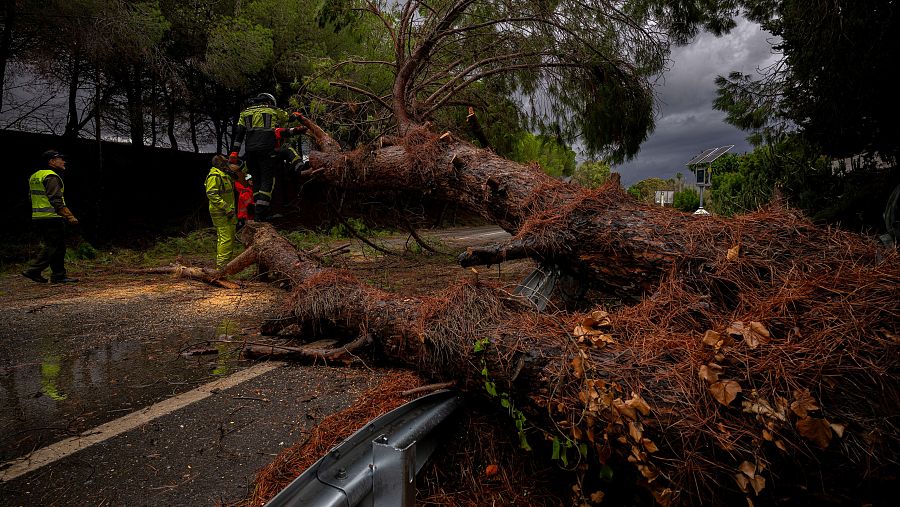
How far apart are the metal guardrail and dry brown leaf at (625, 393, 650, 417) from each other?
83 centimetres

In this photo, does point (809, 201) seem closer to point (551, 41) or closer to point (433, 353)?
point (551, 41)

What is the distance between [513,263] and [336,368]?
548 cm

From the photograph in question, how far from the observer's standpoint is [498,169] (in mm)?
4531

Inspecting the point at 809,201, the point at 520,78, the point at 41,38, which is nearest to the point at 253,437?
the point at 520,78

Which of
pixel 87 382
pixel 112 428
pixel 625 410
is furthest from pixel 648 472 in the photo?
pixel 87 382

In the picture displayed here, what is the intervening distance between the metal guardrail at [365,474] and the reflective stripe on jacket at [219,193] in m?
6.92

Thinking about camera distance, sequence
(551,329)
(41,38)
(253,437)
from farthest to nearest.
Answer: (41,38), (253,437), (551,329)

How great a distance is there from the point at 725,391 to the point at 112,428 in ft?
9.99

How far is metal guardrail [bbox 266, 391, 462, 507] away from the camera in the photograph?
4.91 ft

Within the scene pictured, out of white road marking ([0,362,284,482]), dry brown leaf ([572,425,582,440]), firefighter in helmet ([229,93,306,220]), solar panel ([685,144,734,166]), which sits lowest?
white road marking ([0,362,284,482])

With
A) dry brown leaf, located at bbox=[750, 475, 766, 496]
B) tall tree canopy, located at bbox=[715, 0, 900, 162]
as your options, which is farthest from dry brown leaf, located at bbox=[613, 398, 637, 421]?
tall tree canopy, located at bbox=[715, 0, 900, 162]

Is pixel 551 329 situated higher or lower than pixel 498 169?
lower

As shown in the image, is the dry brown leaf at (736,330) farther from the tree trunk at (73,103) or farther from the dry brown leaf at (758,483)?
the tree trunk at (73,103)

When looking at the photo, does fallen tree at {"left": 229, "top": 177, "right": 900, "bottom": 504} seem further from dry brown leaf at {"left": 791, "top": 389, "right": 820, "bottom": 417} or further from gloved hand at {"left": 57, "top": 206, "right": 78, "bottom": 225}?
gloved hand at {"left": 57, "top": 206, "right": 78, "bottom": 225}
